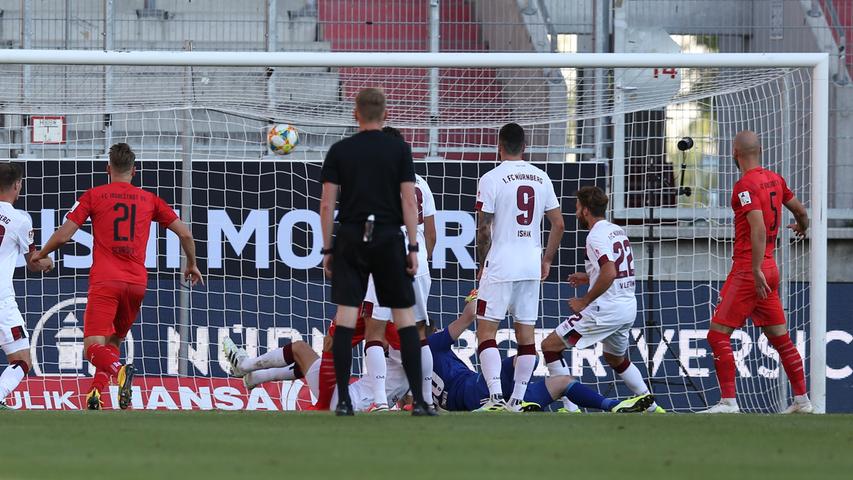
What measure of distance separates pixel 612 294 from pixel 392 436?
462cm

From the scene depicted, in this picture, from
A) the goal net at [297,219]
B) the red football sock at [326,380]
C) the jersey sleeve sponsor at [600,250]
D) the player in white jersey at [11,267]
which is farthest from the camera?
the goal net at [297,219]

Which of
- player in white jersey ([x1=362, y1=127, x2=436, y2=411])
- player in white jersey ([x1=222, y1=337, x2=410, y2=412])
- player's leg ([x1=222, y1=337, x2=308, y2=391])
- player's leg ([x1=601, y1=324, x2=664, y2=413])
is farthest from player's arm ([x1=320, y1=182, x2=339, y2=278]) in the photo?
player's leg ([x1=601, y1=324, x2=664, y2=413])

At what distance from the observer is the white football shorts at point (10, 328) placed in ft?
30.6

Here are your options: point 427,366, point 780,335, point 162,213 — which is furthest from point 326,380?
point 780,335

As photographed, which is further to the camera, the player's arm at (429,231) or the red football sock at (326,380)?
the player's arm at (429,231)

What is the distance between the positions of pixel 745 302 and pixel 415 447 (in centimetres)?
416

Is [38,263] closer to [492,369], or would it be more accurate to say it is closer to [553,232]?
[492,369]

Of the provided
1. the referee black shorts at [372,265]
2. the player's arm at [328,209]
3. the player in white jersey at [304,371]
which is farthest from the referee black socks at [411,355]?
the player in white jersey at [304,371]

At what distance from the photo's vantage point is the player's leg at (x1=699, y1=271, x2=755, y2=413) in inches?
348

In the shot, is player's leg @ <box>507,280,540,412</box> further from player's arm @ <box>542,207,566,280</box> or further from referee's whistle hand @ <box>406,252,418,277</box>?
referee's whistle hand @ <box>406,252,418,277</box>

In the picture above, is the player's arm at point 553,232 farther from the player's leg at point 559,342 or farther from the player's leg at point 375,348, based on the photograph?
the player's leg at point 375,348

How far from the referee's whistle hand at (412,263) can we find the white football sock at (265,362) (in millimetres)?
2604

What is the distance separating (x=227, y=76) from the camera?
12.5 metres

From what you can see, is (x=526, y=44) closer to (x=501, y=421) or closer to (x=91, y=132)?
(x=91, y=132)
